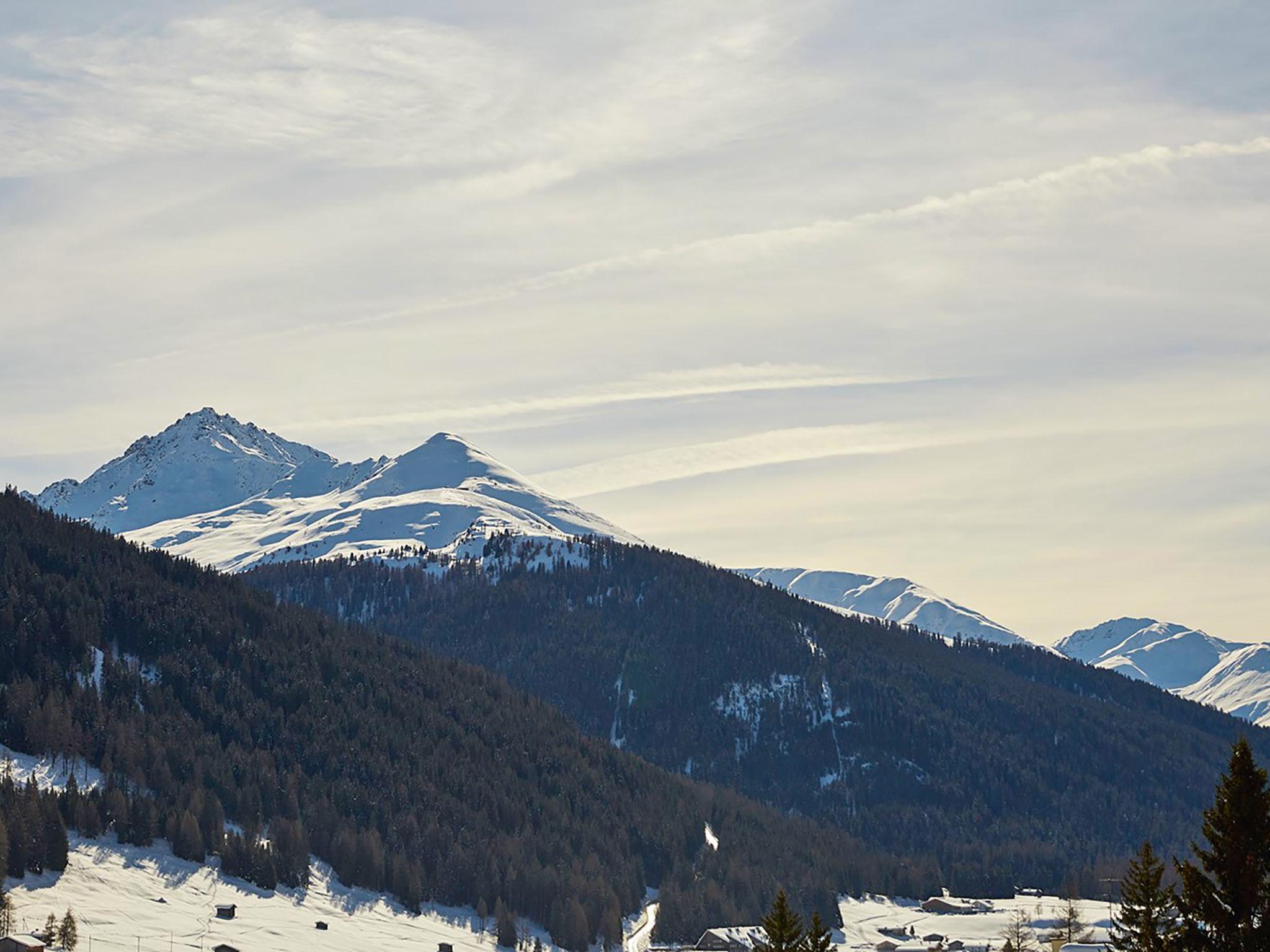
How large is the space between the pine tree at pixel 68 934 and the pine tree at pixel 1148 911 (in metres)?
114

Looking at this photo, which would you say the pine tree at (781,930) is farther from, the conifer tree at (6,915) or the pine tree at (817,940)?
the conifer tree at (6,915)

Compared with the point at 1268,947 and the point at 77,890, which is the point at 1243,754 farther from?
the point at 77,890

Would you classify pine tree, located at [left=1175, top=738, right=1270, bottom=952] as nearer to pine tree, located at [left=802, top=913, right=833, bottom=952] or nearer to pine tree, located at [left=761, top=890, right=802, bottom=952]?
pine tree, located at [left=761, top=890, right=802, bottom=952]

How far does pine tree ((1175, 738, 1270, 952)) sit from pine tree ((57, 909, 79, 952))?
474ft

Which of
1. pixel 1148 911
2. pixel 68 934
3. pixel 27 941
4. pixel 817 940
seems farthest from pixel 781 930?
pixel 68 934

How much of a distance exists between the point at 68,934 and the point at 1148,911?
13205 cm

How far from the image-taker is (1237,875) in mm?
47500

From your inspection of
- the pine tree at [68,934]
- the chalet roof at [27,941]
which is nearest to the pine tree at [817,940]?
the chalet roof at [27,941]

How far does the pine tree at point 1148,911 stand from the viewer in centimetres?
5569

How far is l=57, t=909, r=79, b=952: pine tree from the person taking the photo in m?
166

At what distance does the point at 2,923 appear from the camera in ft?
554

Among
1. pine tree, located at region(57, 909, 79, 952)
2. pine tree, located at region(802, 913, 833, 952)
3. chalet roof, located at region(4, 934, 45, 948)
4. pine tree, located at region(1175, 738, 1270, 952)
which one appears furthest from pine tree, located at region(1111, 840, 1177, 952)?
pine tree, located at region(57, 909, 79, 952)

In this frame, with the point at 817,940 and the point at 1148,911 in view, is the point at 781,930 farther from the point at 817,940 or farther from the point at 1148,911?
the point at 1148,911

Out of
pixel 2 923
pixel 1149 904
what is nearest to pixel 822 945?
pixel 1149 904
